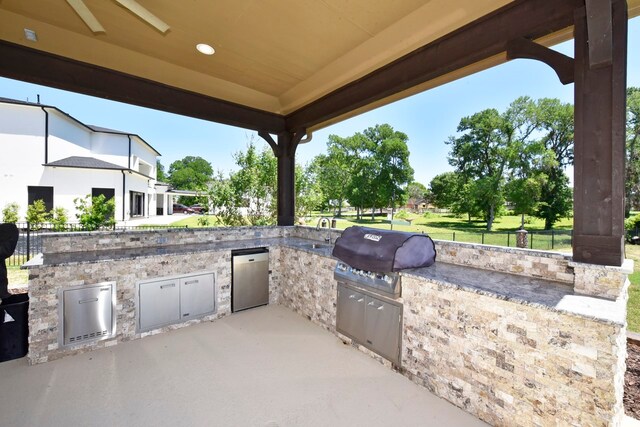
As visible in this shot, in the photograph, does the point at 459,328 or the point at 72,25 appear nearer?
the point at 459,328

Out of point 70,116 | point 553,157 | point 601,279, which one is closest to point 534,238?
point 553,157

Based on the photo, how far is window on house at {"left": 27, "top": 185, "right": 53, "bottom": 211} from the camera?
736 centimetres

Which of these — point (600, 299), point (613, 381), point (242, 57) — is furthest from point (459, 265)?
point (242, 57)

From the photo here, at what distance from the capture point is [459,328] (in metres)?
1.95

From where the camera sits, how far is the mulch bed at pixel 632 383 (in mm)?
1890

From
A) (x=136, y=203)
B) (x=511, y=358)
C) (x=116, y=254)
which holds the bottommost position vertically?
(x=511, y=358)

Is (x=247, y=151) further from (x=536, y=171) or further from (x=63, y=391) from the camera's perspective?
(x=536, y=171)

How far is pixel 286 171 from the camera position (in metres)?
5.02

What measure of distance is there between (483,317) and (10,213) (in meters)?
9.46

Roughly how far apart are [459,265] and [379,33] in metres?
2.38

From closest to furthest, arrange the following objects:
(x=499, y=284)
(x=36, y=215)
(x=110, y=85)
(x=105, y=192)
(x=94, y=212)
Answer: (x=499, y=284)
(x=110, y=85)
(x=36, y=215)
(x=94, y=212)
(x=105, y=192)

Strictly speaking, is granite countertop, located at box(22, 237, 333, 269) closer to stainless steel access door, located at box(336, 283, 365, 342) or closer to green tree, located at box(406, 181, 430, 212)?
stainless steel access door, located at box(336, 283, 365, 342)

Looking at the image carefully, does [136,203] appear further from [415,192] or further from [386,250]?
[386,250]

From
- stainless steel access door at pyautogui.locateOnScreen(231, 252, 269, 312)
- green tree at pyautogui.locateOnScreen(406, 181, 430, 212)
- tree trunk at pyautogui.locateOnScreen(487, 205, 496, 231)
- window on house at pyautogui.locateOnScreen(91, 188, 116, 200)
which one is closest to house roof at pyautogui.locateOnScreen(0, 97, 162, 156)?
window on house at pyautogui.locateOnScreen(91, 188, 116, 200)
